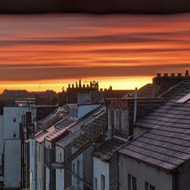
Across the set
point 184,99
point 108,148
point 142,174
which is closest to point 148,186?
point 142,174

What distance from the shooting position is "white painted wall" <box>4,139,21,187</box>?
100750 millimetres

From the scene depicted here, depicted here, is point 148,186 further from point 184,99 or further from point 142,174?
point 184,99

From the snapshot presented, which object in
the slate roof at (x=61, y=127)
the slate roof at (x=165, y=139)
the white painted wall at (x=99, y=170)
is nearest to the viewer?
the slate roof at (x=165, y=139)

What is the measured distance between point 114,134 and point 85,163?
4426mm

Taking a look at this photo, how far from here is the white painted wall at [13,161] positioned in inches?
3967

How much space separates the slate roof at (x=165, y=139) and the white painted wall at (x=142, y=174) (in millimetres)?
254

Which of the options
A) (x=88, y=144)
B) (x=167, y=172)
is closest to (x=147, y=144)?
(x=167, y=172)

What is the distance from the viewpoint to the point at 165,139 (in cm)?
2744

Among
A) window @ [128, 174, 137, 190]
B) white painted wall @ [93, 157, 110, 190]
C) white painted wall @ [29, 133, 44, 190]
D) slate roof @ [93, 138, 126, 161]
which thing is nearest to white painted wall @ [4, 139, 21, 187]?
white painted wall @ [29, 133, 44, 190]

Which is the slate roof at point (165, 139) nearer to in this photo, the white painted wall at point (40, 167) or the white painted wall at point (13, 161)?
the white painted wall at point (40, 167)

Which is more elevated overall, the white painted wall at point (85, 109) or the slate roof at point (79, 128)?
the white painted wall at point (85, 109)

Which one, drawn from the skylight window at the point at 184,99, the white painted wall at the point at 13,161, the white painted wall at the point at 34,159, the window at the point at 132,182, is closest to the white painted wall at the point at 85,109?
the white painted wall at the point at 34,159

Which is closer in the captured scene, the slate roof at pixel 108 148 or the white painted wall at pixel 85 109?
the slate roof at pixel 108 148

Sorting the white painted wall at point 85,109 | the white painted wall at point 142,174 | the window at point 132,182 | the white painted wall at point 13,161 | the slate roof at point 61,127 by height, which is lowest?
the white painted wall at point 13,161
